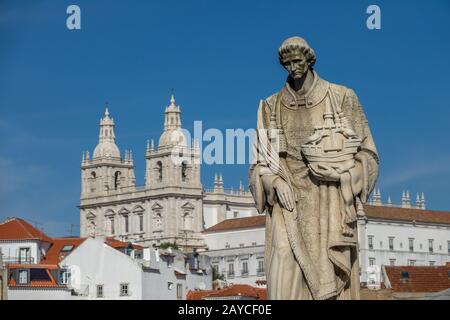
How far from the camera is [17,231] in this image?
104 m

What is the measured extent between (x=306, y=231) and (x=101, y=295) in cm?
8223

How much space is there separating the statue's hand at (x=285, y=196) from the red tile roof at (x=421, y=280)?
63.5 meters

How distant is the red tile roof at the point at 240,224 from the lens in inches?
6701

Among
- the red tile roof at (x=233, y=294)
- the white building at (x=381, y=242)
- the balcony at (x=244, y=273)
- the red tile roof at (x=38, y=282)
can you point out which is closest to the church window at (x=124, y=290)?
the red tile roof at (x=233, y=294)

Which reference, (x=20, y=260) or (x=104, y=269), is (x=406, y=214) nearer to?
(x=20, y=260)

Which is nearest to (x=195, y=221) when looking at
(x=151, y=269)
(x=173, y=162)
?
(x=173, y=162)

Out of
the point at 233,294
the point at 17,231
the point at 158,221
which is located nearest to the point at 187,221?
the point at 158,221

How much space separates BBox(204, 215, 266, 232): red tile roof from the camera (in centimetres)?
17021

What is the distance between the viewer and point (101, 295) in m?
91.0

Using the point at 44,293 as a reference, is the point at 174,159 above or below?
above

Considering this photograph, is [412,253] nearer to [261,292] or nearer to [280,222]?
[261,292]

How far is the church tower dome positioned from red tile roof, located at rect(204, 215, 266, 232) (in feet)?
50.5

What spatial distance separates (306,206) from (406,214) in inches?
6319

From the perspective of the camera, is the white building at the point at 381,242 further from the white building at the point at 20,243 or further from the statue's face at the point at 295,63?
the statue's face at the point at 295,63
